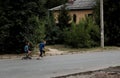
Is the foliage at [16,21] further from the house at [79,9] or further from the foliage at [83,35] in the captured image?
the house at [79,9]

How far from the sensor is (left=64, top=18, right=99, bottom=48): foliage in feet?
131

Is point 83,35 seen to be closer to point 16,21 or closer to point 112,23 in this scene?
point 112,23

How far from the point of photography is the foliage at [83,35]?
39.8m

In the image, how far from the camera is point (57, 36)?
152 feet

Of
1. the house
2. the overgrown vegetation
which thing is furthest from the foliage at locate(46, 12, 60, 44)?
the house

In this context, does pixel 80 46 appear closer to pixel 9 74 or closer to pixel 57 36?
pixel 57 36

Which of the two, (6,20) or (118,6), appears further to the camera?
(118,6)

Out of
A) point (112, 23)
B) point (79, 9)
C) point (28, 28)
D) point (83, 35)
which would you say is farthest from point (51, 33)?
point (79, 9)

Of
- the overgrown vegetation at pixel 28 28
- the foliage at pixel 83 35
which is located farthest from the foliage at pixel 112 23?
the overgrown vegetation at pixel 28 28

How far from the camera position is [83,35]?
39.8m

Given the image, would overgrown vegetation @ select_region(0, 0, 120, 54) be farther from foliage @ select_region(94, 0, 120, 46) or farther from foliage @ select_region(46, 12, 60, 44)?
foliage @ select_region(46, 12, 60, 44)

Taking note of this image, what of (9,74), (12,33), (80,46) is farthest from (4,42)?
(9,74)

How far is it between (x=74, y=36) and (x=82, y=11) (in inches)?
736

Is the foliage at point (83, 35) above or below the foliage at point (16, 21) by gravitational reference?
below
